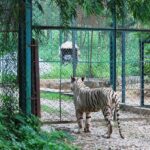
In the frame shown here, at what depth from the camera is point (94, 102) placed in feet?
27.0

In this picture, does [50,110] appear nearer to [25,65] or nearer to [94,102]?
[94,102]

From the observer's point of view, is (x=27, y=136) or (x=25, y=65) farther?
(x=25, y=65)

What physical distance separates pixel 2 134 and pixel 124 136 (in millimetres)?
2642

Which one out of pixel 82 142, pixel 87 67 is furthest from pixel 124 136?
pixel 87 67

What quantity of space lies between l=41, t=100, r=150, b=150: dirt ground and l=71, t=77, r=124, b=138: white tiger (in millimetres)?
210

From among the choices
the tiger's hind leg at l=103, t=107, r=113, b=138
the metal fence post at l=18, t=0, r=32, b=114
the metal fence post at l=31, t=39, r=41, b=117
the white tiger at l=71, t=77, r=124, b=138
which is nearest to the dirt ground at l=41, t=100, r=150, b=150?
the tiger's hind leg at l=103, t=107, r=113, b=138

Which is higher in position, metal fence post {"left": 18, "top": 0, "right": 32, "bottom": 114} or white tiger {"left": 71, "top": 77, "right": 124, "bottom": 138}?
metal fence post {"left": 18, "top": 0, "right": 32, "bottom": 114}

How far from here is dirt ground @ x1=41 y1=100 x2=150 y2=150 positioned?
7.02 m

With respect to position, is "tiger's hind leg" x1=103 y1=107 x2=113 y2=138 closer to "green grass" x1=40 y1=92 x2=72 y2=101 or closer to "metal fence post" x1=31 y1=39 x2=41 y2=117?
"metal fence post" x1=31 y1=39 x2=41 y2=117

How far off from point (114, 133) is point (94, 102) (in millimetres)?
622

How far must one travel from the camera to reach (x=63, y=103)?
10.7 meters

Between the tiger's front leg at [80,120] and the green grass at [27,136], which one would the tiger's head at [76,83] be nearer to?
the tiger's front leg at [80,120]

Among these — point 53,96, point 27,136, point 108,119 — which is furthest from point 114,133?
point 53,96

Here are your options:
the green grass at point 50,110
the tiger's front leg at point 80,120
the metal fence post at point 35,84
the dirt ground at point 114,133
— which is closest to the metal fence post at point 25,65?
the metal fence post at point 35,84
